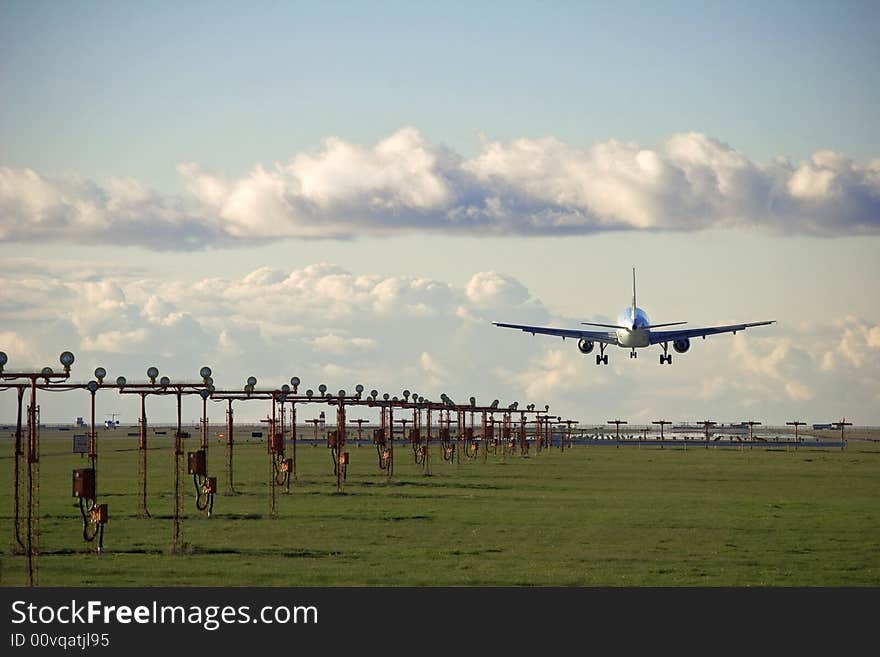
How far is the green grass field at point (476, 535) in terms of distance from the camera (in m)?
41.2

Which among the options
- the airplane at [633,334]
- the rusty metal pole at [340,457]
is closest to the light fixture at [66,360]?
the rusty metal pole at [340,457]

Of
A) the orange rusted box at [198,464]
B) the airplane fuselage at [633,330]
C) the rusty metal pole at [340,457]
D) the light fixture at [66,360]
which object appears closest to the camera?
the light fixture at [66,360]

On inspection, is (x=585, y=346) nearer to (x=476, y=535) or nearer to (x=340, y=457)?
(x=340, y=457)

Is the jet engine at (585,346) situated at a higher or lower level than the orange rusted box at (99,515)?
higher

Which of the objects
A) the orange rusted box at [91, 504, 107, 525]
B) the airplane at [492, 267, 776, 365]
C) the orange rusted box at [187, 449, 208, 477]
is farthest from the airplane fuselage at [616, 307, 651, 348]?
the orange rusted box at [91, 504, 107, 525]

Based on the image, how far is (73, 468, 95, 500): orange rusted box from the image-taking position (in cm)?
4353

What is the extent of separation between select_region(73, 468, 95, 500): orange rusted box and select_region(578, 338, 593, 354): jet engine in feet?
344

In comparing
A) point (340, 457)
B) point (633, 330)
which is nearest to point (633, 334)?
point (633, 330)

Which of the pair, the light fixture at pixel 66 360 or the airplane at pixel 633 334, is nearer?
the light fixture at pixel 66 360

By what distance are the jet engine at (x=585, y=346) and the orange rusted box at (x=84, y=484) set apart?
344 feet

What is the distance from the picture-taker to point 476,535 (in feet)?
173

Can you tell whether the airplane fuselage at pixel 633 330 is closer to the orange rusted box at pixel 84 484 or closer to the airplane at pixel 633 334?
the airplane at pixel 633 334

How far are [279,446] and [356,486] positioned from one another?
13.5 meters
